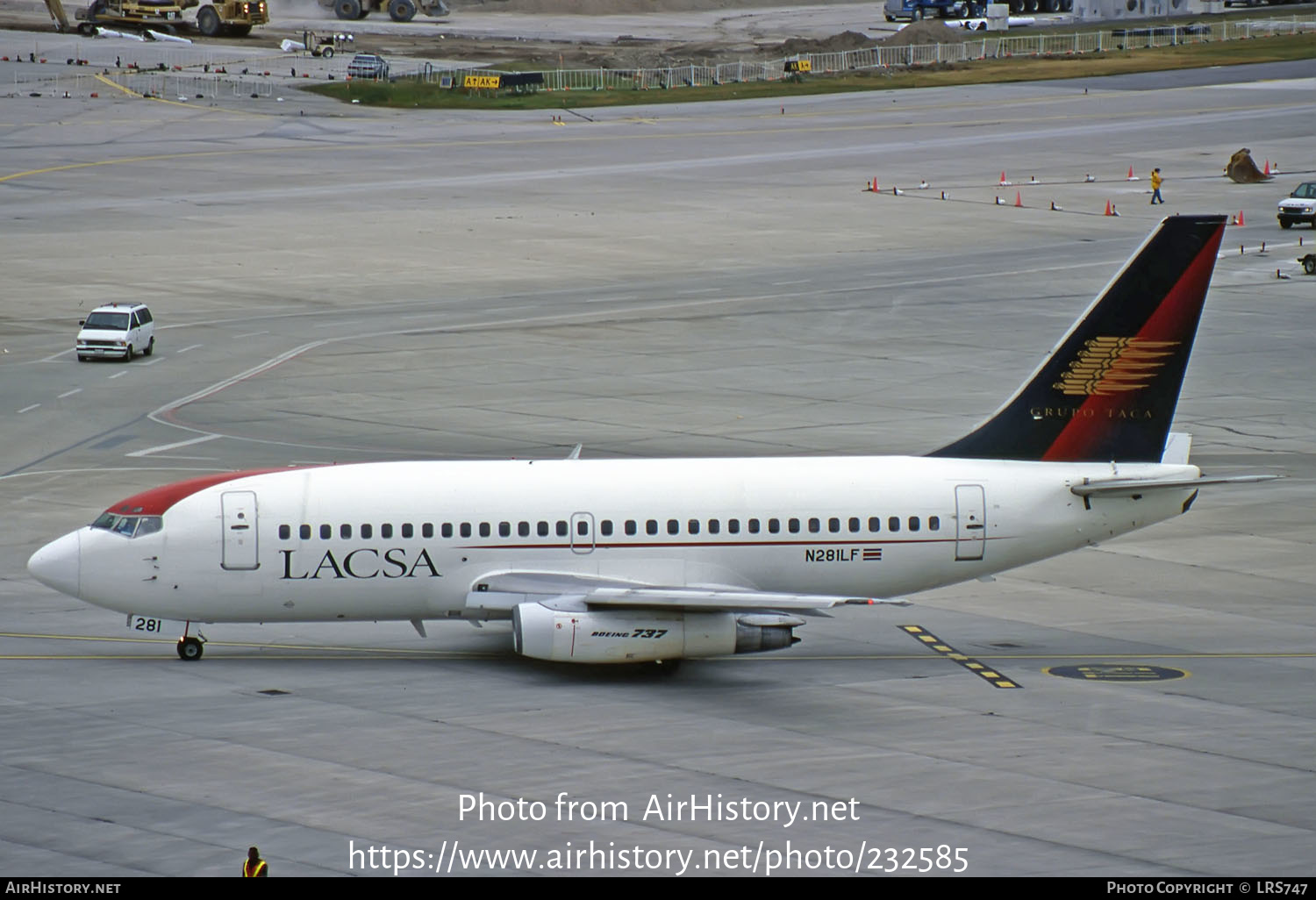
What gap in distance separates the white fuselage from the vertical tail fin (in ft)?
2.67

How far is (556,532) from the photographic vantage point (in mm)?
37031

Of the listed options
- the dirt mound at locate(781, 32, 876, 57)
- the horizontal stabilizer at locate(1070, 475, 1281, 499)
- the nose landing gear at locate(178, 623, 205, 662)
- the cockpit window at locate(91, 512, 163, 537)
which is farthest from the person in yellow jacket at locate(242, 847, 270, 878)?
the dirt mound at locate(781, 32, 876, 57)

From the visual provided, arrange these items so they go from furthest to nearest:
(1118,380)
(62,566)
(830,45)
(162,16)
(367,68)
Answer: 1. (162,16)
2. (830,45)
3. (367,68)
4. (1118,380)
5. (62,566)

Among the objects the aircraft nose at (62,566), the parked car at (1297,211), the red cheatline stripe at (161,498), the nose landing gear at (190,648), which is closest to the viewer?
the aircraft nose at (62,566)

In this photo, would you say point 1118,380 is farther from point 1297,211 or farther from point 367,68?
point 367,68

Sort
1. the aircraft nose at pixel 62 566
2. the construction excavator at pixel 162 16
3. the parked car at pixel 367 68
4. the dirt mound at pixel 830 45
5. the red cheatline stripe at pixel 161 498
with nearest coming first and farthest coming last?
the aircraft nose at pixel 62 566 → the red cheatline stripe at pixel 161 498 → the parked car at pixel 367 68 → the dirt mound at pixel 830 45 → the construction excavator at pixel 162 16

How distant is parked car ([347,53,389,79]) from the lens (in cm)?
16050

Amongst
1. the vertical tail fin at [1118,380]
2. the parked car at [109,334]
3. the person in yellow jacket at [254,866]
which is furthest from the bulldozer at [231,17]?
the person in yellow jacket at [254,866]

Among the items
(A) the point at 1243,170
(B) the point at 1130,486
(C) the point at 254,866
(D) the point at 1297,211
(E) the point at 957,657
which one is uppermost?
(A) the point at 1243,170

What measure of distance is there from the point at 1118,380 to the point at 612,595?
39.0 feet

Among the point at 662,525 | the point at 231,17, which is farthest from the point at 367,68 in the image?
the point at 662,525

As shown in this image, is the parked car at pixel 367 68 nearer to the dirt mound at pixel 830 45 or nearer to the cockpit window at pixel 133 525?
the dirt mound at pixel 830 45

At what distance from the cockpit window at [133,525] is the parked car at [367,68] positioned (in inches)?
5038

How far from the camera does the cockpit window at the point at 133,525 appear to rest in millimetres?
36963
